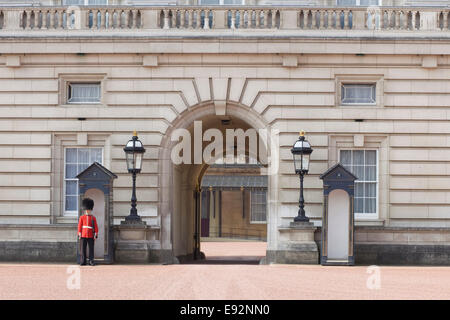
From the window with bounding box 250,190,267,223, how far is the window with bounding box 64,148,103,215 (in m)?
22.4

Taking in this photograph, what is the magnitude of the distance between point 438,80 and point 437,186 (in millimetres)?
2360

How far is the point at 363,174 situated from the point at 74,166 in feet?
21.5

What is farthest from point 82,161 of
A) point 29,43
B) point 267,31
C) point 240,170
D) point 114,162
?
point 240,170

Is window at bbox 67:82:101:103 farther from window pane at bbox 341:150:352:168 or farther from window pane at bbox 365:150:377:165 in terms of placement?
window pane at bbox 365:150:377:165

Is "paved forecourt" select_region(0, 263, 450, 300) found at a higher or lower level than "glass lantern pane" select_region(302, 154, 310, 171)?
lower

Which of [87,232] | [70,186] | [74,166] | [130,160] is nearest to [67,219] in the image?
[70,186]

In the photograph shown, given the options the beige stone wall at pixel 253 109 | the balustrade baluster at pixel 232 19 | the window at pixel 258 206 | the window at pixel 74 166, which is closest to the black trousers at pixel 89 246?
the beige stone wall at pixel 253 109

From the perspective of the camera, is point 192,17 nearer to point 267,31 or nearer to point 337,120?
point 267,31

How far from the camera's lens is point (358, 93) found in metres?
21.5

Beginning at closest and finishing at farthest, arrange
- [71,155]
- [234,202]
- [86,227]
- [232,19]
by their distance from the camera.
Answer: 1. [86,227]
2. [232,19]
3. [71,155]
4. [234,202]

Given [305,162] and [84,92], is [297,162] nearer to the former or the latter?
[305,162]

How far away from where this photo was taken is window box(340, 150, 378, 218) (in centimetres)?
2147

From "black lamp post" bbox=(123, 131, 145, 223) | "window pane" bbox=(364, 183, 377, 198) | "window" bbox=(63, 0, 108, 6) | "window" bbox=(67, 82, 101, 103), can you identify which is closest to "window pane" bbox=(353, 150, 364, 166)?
"window pane" bbox=(364, 183, 377, 198)

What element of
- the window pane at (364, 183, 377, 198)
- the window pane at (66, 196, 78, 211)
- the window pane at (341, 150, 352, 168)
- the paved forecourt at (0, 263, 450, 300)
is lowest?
the paved forecourt at (0, 263, 450, 300)
